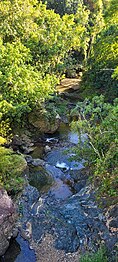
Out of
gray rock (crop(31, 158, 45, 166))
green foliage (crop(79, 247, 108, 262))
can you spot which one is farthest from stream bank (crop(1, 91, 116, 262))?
gray rock (crop(31, 158, 45, 166))

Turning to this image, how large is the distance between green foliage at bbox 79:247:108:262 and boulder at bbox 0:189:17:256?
301cm

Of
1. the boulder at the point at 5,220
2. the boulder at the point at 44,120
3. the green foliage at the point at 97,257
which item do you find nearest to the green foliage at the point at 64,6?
the boulder at the point at 44,120

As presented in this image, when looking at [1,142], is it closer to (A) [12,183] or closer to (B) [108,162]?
(A) [12,183]

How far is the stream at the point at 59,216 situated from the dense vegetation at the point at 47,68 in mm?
1343

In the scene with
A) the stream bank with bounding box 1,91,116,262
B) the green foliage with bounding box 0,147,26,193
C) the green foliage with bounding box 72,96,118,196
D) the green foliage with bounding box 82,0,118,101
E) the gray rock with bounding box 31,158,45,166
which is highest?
the green foliage with bounding box 82,0,118,101

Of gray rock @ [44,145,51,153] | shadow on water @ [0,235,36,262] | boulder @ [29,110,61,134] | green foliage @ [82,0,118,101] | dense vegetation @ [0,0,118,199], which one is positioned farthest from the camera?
green foliage @ [82,0,118,101]

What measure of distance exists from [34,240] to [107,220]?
305 centimetres

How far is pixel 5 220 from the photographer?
1259 cm

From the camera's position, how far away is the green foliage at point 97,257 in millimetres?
10961

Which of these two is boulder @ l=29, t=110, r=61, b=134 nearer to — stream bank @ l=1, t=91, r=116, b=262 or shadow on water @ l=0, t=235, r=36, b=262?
stream bank @ l=1, t=91, r=116, b=262

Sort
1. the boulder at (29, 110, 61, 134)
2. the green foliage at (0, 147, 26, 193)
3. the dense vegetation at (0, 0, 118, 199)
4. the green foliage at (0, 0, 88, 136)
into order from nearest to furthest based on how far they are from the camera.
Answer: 1. the dense vegetation at (0, 0, 118, 199)
2. the green foliage at (0, 147, 26, 193)
3. the green foliage at (0, 0, 88, 136)
4. the boulder at (29, 110, 61, 134)

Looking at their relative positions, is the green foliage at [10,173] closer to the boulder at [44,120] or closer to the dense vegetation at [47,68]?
the dense vegetation at [47,68]

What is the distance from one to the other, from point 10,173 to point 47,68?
14.5m

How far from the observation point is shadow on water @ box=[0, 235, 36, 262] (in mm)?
12531
